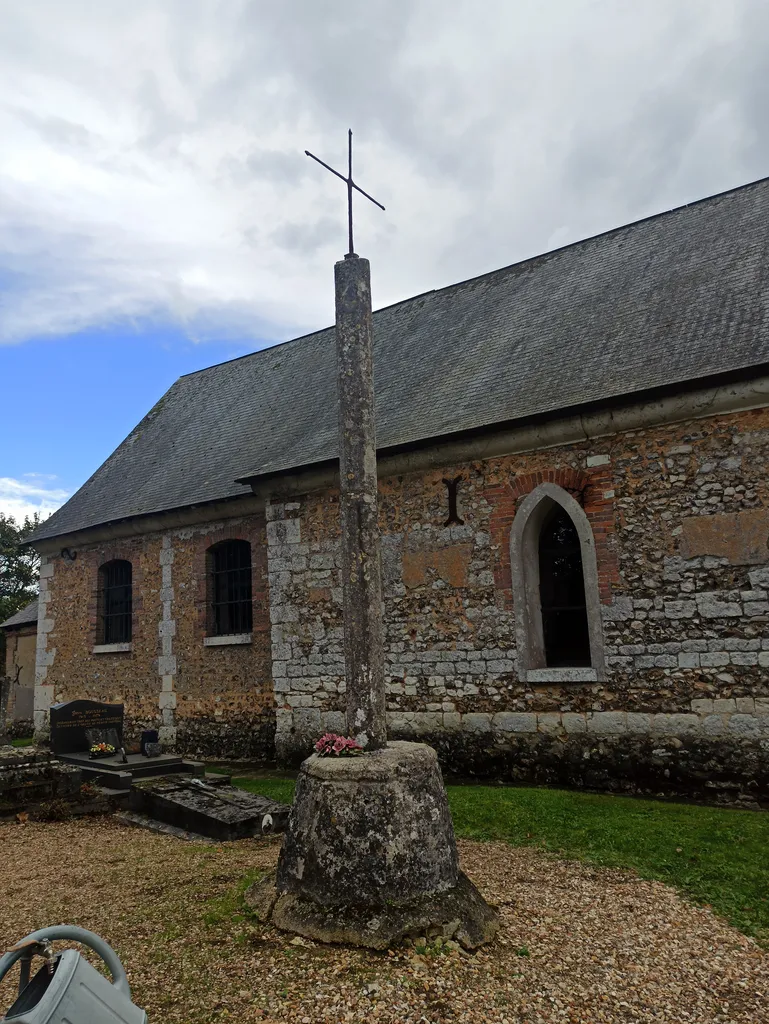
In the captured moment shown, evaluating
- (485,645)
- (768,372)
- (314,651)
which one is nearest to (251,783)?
(314,651)

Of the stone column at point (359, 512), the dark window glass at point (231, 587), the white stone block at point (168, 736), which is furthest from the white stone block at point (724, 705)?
the white stone block at point (168, 736)

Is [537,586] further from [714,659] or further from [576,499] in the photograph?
[714,659]

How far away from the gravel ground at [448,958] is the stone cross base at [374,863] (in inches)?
5.6

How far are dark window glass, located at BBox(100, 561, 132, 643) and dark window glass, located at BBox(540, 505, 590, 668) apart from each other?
27.9ft

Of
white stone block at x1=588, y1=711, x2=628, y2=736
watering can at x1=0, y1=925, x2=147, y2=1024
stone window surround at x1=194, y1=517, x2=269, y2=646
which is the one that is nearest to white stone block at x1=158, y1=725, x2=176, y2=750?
stone window surround at x1=194, y1=517, x2=269, y2=646

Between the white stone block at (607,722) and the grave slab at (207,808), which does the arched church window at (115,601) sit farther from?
the white stone block at (607,722)

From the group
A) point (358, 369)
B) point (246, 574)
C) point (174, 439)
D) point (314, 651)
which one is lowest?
point (314, 651)

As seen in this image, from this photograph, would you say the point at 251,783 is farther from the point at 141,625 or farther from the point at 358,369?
the point at 358,369

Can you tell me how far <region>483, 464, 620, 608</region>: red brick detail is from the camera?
8578mm

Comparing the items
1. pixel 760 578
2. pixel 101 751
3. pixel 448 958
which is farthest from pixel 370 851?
pixel 101 751

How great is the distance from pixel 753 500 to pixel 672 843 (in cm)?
369

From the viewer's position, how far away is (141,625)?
13.6 meters

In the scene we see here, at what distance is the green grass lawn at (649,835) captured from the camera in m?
5.10

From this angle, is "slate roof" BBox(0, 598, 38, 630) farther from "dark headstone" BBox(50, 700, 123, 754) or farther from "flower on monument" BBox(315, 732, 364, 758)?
"flower on monument" BBox(315, 732, 364, 758)
